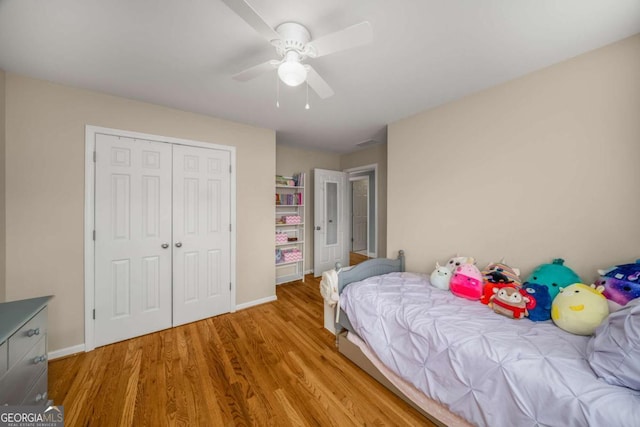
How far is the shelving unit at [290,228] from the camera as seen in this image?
375cm

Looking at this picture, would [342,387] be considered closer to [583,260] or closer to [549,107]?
[583,260]

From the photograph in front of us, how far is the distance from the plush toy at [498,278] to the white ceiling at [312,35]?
5.21 ft

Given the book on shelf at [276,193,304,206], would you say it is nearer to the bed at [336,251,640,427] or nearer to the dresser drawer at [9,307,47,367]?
the bed at [336,251,640,427]

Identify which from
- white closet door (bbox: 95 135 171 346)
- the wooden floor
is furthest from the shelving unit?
white closet door (bbox: 95 135 171 346)

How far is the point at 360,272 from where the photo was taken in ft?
7.32

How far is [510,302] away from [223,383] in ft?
6.89

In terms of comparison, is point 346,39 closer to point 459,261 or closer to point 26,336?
point 459,261

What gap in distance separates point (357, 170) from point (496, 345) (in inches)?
142

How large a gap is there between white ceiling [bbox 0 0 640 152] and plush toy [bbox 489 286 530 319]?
1663mm

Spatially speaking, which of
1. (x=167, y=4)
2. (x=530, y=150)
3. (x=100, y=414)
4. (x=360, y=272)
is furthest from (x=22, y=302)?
(x=530, y=150)

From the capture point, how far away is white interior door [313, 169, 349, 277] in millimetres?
4195

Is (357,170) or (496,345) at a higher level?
(357,170)

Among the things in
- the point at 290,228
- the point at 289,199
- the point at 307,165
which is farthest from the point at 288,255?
the point at 307,165

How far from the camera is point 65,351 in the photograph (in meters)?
1.95
